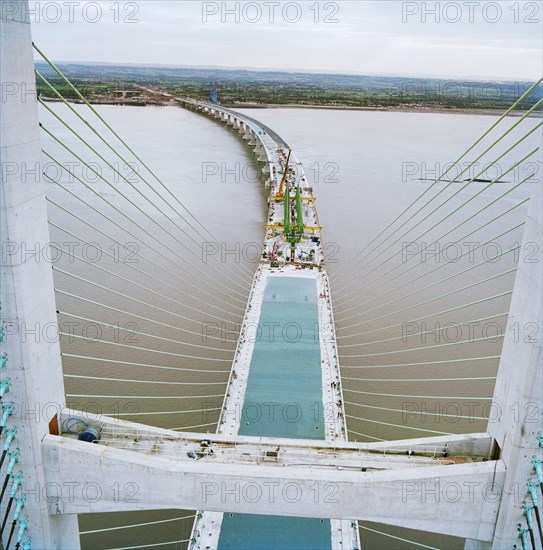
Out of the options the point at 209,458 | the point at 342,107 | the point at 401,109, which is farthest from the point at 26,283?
the point at 401,109

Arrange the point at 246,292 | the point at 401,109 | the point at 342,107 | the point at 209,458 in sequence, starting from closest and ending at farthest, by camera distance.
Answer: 1. the point at 209,458
2. the point at 246,292
3. the point at 401,109
4. the point at 342,107

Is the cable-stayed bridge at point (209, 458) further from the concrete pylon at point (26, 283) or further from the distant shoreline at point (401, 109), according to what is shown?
the distant shoreline at point (401, 109)

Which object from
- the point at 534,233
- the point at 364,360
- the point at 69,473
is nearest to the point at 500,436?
the point at 534,233

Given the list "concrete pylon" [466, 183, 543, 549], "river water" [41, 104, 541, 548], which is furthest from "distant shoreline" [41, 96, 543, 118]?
"concrete pylon" [466, 183, 543, 549]

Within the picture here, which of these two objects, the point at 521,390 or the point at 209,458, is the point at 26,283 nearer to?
the point at 209,458

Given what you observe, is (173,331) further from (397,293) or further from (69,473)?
(69,473)

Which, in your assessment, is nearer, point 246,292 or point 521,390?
point 521,390

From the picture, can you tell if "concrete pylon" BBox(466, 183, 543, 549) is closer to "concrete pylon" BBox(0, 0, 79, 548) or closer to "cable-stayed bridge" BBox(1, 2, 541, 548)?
"cable-stayed bridge" BBox(1, 2, 541, 548)
